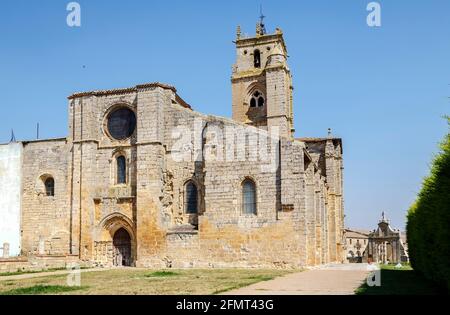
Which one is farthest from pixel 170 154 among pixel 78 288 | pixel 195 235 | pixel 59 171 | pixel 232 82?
pixel 232 82

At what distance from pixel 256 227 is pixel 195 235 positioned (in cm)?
315

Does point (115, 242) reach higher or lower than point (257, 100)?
lower

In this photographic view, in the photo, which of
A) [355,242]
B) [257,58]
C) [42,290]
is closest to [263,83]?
[257,58]

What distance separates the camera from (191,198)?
1169 inches

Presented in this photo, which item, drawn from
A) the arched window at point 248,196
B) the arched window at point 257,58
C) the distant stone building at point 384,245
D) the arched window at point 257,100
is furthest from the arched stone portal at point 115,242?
the distant stone building at point 384,245

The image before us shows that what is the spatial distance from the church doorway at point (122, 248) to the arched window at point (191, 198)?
381 centimetres

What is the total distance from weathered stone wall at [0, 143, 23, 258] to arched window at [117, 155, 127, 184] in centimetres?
592

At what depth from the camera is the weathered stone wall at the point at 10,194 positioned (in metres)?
32.0

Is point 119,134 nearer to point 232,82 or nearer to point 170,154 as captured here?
point 170,154

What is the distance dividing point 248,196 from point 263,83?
1989 cm

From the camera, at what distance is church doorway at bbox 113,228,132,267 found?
30578mm

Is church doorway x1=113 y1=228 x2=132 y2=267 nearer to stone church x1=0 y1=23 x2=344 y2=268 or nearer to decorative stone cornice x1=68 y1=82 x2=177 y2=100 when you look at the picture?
stone church x1=0 y1=23 x2=344 y2=268

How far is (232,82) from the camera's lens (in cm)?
4788

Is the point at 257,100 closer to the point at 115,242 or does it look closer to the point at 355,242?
the point at 115,242
